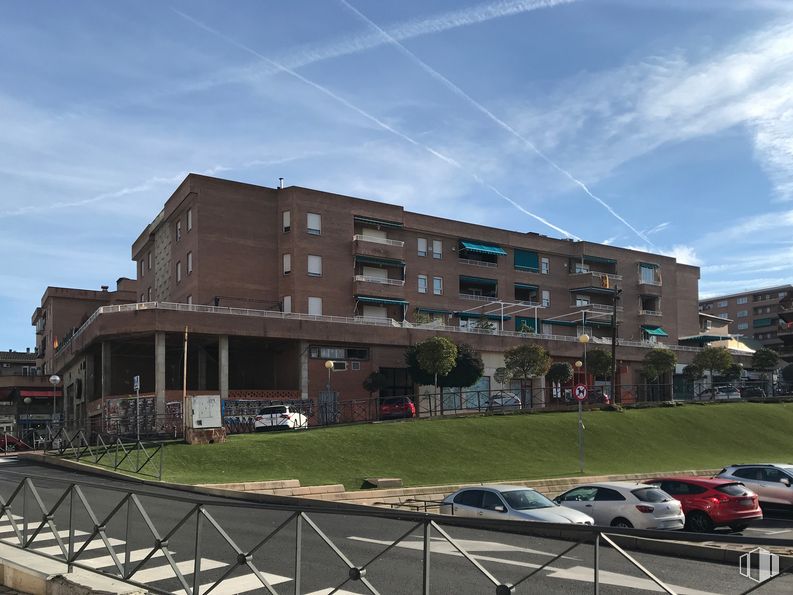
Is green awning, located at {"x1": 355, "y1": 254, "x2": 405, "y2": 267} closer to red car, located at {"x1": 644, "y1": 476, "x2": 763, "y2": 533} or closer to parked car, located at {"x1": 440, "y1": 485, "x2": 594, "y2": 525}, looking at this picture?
red car, located at {"x1": 644, "y1": 476, "x2": 763, "y2": 533}

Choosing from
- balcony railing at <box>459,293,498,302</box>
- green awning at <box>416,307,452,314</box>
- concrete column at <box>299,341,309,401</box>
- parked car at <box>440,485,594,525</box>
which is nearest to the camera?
parked car at <box>440,485,594,525</box>

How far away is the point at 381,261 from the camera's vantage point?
61.8 m

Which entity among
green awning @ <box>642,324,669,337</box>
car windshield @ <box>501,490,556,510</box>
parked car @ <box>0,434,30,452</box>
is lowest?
parked car @ <box>0,434,30,452</box>

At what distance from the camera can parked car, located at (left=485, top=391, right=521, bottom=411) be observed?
151 ft

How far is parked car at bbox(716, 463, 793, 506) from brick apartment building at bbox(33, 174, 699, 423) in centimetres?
3223

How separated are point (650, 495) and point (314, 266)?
43.7 m

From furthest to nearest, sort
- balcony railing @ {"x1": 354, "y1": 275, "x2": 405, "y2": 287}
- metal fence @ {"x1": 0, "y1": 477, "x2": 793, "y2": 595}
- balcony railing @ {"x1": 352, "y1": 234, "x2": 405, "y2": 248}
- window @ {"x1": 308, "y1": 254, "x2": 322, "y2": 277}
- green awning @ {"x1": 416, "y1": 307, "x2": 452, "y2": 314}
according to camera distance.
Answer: green awning @ {"x1": 416, "y1": 307, "x2": 452, "y2": 314}, balcony railing @ {"x1": 352, "y1": 234, "x2": 405, "y2": 248}, balcony railing @ {"x1": 354, "y1": 275, "x2": 405, "y2": 287}, window @ {"x1": 308, "y1": 254, "x2": 322, "y2": 277}, metal fence @ {"x1": 0, "y1": 477, "x2": 793, "y2": 595}

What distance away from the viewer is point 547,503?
1564 centimetres

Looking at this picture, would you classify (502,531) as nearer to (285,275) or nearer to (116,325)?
(116,325)

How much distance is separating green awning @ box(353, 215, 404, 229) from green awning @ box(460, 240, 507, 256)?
22.6 feet

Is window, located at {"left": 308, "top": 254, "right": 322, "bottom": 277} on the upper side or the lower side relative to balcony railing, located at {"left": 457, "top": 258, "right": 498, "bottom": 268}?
lower

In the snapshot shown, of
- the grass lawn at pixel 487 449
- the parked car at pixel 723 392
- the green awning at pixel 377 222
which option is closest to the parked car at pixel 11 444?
the grass lawn at pixel 487 449

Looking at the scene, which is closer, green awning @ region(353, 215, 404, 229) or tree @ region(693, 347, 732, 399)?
green awning @ region(353, 215, 404, 229)

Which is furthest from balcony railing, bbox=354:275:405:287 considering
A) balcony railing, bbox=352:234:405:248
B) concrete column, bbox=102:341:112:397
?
concrete column, bbox=102:341:112:397
